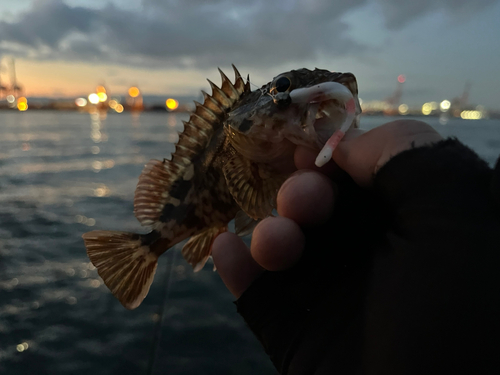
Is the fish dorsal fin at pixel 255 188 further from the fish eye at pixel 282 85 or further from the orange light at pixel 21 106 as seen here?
the orange light at pixel 21 106

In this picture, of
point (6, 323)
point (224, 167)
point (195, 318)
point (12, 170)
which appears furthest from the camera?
point (12, 170)

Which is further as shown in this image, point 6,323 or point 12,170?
point 12,170

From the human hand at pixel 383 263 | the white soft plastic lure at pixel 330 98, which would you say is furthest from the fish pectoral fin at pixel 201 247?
the white soft plastic lure at pixel 330 98

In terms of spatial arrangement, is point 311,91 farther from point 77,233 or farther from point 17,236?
point 17,236

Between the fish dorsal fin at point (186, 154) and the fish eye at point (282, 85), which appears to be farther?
the fish dorsal fin at point (186, 154)

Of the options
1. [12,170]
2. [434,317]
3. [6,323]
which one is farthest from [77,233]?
[12,170]

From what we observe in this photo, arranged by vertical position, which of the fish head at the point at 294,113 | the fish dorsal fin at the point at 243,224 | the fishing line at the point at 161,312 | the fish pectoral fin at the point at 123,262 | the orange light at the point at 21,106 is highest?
the orange light at the point at 21,106

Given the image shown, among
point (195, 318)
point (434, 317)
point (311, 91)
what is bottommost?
point (195, 318)
